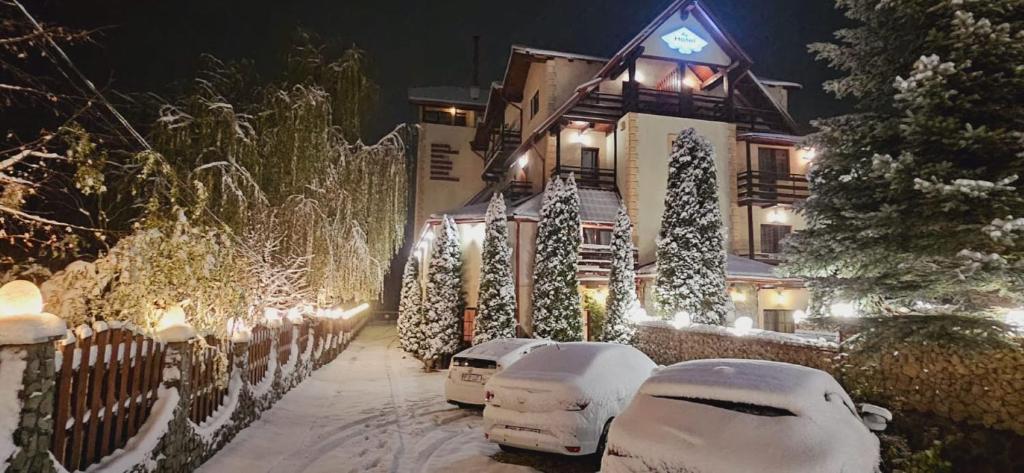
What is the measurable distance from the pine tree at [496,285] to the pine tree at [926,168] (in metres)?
10.7

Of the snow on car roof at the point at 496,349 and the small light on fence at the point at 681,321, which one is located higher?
the small light on fence at the point at 681,321

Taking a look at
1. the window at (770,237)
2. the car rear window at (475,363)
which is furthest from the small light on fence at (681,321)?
the window at (770,237)

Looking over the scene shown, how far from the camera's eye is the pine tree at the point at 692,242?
1650 cm

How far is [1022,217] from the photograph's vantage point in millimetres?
6836

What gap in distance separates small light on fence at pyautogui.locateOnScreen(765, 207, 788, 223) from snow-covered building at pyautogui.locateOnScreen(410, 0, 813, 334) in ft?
0.20

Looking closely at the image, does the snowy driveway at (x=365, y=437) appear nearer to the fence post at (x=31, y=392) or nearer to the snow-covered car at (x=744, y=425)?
the snow-covered car at (x=744, y=425)

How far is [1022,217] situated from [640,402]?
5406 mm

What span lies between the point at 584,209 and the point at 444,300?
6.81 m

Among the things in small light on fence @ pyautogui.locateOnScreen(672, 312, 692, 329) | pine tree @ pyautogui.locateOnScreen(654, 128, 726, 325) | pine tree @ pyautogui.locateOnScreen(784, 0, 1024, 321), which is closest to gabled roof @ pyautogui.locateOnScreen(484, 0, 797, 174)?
pine tree @ pyautogui.locateOnScreen(654, 128, 726, 325)

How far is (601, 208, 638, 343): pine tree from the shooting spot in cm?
1780

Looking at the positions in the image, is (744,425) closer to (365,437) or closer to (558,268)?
(365,437)

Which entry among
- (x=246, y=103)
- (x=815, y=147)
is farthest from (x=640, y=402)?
(x=246, y=103)

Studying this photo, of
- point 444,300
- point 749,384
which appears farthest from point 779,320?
point 749,384

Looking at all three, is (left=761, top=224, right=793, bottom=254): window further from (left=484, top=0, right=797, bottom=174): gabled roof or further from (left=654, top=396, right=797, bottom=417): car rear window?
(left=654, top=396, right=797, bottom=417): car rear window
